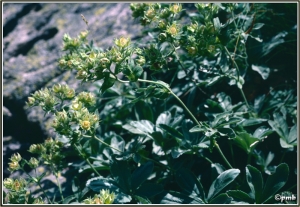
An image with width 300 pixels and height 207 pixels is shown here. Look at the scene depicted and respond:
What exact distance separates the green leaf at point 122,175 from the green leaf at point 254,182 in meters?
0.57

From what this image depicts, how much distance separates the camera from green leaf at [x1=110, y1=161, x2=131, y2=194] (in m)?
1.83

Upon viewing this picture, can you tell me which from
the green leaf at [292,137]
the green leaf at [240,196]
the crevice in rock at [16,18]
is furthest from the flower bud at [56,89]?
the crevice in rock at [16,18]

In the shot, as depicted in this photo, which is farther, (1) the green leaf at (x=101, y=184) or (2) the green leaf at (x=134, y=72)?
(1) the green leaf at (x=101, y=184)

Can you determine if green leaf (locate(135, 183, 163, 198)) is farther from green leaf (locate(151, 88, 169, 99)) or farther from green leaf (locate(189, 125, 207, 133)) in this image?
green leaf (locate(151, 88, 169, 99))

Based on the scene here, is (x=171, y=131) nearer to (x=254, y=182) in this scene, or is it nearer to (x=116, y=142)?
(x=116, y=142)

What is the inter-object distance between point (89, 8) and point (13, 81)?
97cm

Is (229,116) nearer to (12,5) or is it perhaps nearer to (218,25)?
(218,25)

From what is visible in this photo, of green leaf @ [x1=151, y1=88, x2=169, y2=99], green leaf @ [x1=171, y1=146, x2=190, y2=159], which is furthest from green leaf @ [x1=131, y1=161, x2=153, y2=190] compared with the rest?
green leaf @ [x1=151, y1=88, x2=169, y2=99]

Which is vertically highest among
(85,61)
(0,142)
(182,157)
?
(85,61)

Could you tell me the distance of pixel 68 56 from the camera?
200cm

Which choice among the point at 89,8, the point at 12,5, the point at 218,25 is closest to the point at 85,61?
the point at 218,25

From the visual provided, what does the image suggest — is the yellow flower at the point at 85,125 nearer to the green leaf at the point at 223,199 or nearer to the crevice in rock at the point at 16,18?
the green leaf at the point at 223,199

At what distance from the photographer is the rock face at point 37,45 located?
275 centimetres

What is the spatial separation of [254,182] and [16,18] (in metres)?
2.70
